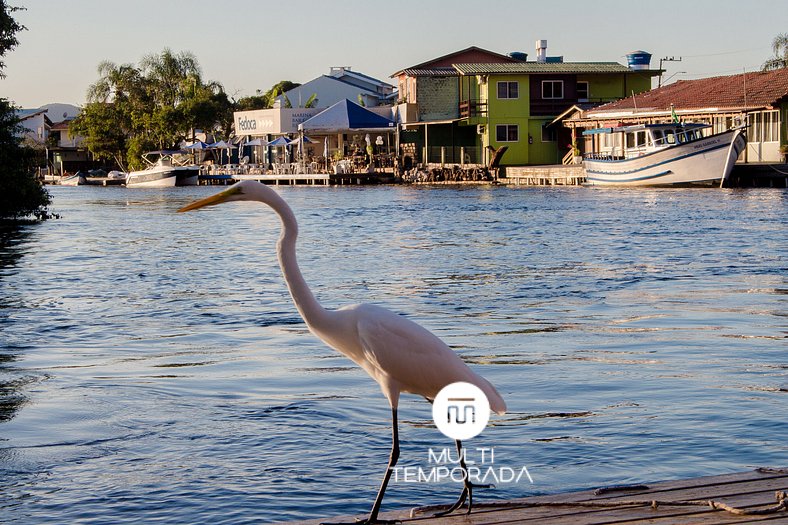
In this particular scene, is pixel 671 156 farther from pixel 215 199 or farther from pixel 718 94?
pixel 215 199

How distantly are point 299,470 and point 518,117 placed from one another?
60295 mm

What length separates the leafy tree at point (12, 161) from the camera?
3131 centimetres

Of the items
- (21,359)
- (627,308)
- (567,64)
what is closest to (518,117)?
(567,64)

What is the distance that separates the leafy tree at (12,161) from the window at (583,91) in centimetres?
4116

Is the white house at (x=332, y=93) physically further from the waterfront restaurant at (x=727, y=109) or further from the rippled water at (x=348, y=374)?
the rippled water at (x=348, y=374)

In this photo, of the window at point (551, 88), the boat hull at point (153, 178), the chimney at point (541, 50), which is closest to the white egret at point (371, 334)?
the window at point (551, 88)

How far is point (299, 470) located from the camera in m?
7.64

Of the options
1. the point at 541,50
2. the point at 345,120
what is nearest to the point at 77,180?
the point at 345,120

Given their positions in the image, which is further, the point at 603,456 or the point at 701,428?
the point at 701,428

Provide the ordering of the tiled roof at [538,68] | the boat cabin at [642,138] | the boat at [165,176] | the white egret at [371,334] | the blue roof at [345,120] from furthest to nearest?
the boat at [165,176] → the blue roof at [345,120] → the tiled roof at [538,68] → the boat cabin at [642,138] → the white egret at [371,334]

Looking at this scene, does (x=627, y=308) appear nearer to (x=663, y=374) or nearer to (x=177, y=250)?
(x=663, y=374)
